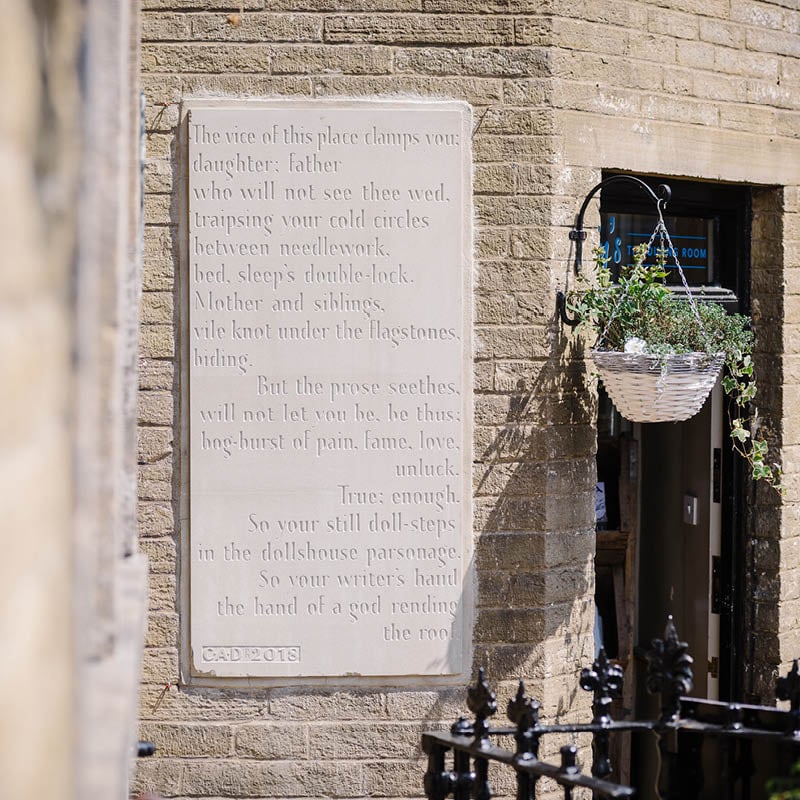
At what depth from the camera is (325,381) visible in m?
4.37

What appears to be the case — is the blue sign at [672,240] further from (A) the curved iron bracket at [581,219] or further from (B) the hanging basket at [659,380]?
(B) the hanging basket at [659,380]

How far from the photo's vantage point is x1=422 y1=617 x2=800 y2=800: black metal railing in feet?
9.98

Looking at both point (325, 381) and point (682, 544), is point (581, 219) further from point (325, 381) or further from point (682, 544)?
point (682, 544)

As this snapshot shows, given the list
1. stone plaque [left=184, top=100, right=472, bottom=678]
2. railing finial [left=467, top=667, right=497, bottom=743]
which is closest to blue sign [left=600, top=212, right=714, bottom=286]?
stone plaque [left=184, top=100, right=472, bottom=678]

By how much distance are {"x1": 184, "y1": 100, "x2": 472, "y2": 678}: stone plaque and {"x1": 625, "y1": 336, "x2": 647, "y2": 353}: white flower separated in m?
0.66

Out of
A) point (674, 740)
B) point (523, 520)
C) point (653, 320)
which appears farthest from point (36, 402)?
point (523, 520)

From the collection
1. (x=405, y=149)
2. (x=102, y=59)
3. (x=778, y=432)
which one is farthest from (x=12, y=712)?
(x=778, y=432)

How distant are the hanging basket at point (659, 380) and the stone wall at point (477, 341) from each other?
41 cm

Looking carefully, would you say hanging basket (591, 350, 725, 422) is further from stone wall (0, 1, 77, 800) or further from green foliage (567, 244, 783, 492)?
stone wall (0, 1, 77, 800)

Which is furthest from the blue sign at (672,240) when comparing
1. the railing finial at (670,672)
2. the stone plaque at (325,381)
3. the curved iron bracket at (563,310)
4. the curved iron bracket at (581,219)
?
the railing finial at (670,672)

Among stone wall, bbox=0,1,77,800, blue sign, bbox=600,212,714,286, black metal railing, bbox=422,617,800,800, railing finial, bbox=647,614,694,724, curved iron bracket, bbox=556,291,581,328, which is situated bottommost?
black metal railing, bbox=422,617,800,800

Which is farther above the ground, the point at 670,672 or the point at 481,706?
the point at 670,672

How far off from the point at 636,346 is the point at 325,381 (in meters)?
1.24

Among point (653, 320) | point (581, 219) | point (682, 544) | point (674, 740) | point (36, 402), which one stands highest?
point (581, 219)
